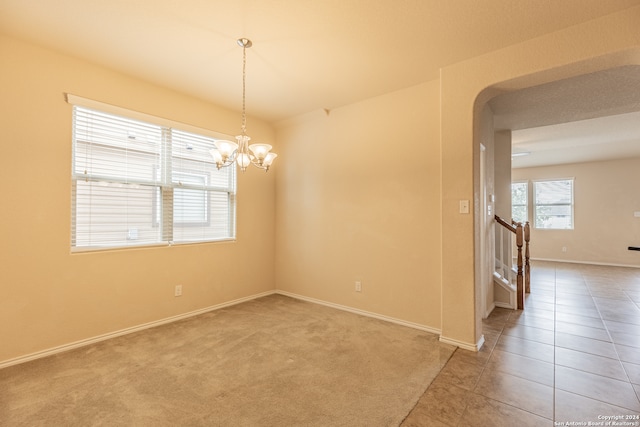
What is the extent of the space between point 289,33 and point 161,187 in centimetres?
218

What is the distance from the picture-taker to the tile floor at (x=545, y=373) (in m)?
1.71

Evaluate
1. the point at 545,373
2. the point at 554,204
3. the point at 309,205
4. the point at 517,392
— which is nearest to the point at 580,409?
the point at 517,392

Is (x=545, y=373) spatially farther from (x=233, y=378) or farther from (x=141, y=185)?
(x=141, y=185)

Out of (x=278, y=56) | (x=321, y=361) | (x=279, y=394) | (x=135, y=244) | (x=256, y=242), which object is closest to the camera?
(x=279, y=394)

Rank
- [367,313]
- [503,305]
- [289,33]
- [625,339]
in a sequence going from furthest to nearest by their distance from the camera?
[503,305], [367,313], [625,339], [289,33]

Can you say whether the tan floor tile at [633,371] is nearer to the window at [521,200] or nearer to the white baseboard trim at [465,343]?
the white baseboard trim at [465,343]

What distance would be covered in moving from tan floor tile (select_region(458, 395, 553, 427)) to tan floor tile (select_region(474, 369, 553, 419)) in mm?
57

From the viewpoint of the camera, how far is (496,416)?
1.70 metres

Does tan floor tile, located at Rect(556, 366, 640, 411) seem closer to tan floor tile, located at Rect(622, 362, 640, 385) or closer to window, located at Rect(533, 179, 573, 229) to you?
tan floor tile, located at Rect(622, 362, 640, 385)

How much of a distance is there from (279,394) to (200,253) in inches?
84.2

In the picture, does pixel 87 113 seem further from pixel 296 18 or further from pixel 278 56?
pixel 296 18

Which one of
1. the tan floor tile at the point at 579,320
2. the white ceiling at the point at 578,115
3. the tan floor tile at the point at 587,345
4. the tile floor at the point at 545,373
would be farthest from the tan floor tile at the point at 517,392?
the white ceiling at the point at 578,115

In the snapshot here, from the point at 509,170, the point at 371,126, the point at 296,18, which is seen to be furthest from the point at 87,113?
the point at 509,170

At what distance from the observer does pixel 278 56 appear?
8.38 feet
